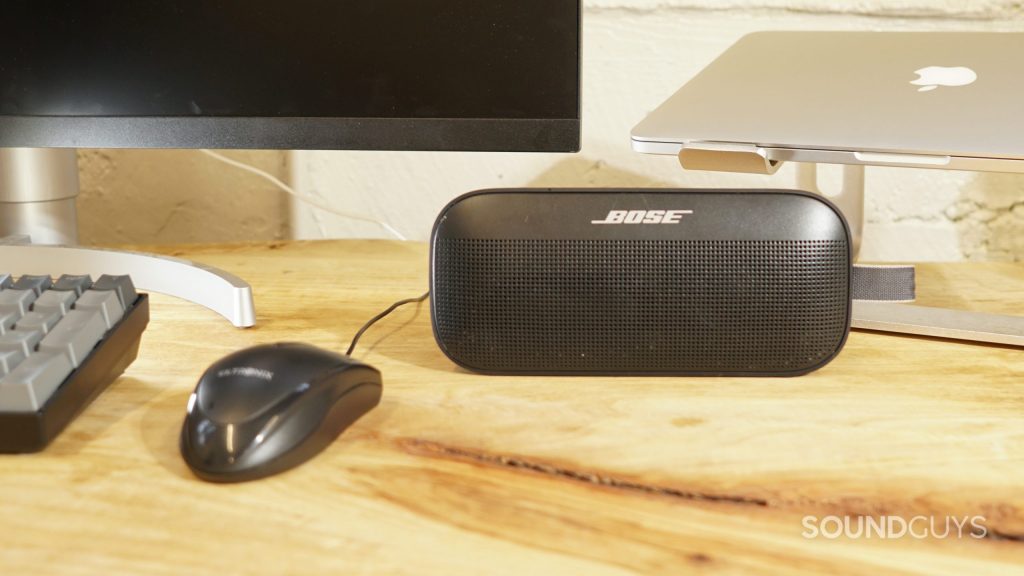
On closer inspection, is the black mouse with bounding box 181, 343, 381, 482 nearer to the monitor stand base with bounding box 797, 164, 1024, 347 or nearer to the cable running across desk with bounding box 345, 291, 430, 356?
the cable running across desk with bounding box 345, 291, 430, 356

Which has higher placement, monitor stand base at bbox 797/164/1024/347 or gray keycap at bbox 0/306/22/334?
gray keycap at bbox 0/306/22/334

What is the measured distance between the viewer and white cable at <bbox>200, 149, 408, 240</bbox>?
Result: 3.03 ft

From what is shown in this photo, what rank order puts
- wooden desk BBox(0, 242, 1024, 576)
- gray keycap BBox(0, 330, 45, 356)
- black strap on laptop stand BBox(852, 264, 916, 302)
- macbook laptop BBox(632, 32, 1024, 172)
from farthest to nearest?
black strap on laptop stand BBox(852, 264, 916, 302) < macbook laptop BBox(632, 32, 1024, 172) < gray keycap BBox(0, 330, 45, 356) < wooden desk BBox(0, 242, 1024, 576)

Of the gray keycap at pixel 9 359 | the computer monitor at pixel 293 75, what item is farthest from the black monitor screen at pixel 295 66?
the gray keycap at pixel 9 359

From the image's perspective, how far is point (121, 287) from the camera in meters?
0.52

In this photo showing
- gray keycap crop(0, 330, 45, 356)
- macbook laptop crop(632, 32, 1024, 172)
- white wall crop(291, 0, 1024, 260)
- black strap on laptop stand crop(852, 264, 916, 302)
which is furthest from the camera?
white wall crop(291, 0, 1024, 260)

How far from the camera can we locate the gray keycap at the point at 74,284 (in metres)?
0.52

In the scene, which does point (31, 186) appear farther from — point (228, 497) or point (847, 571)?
point (847, 571)

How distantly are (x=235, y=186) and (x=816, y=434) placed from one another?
26.3 inches

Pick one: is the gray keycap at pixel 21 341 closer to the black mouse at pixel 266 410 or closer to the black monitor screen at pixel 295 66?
the black mouse at pixel 266 410

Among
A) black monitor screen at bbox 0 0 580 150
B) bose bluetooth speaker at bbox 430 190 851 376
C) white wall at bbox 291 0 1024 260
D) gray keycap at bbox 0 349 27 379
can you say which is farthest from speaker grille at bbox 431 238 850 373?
white wall at bbox 291 0 1024 260

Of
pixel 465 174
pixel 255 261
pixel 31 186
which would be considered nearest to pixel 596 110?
pixel 465 174

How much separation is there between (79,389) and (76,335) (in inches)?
1.0

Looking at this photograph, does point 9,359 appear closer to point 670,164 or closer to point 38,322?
point 38,322
